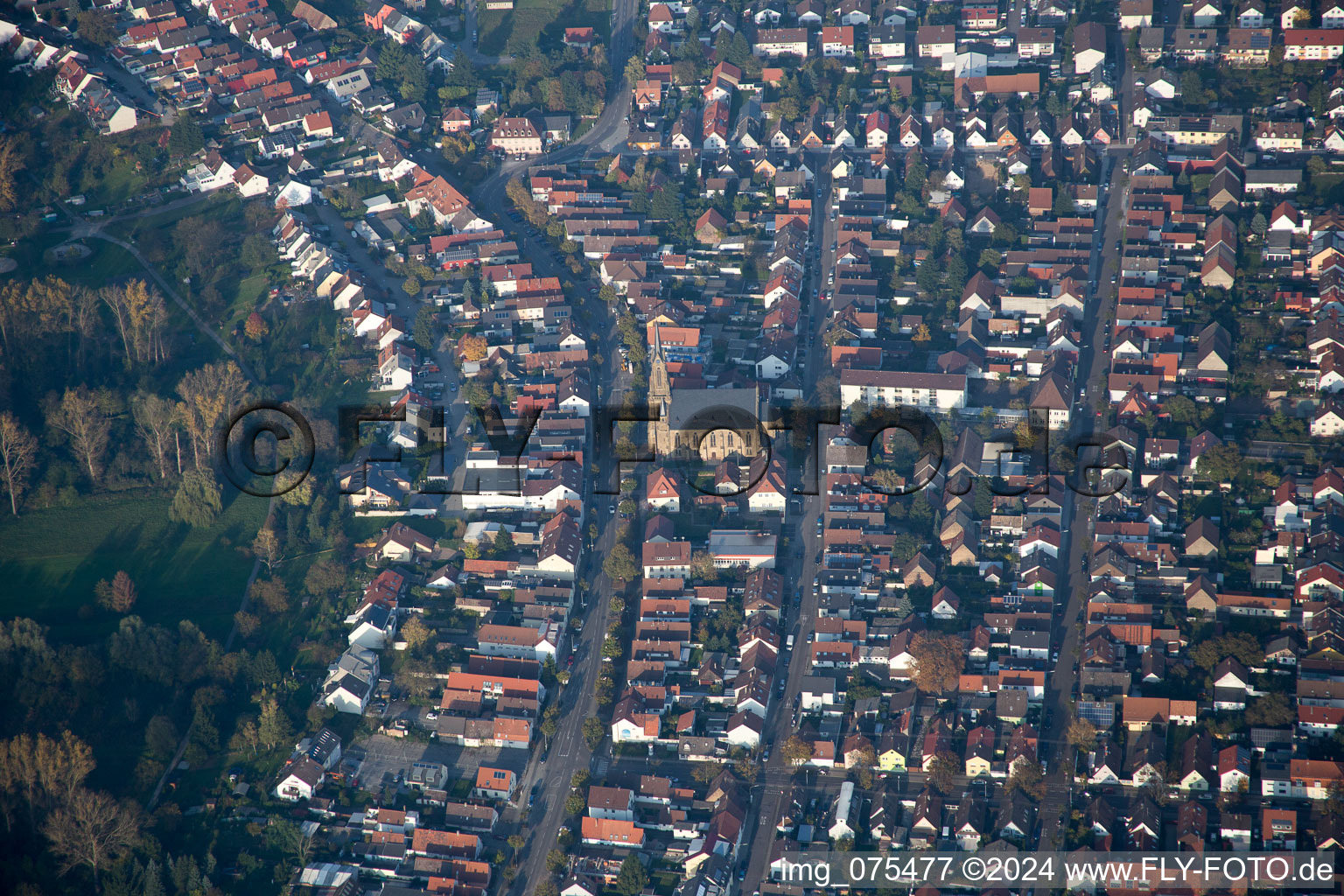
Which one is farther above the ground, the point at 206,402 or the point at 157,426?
the point at 206,402

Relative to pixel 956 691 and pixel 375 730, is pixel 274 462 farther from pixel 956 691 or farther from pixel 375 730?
pixel 956 691

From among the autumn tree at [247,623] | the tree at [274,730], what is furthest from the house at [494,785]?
the autumn tree at [247,623]

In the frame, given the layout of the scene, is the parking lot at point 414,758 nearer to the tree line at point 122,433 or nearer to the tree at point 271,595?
the tree at point 271,595

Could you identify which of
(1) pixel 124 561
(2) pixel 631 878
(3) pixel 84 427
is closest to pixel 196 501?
(1) pixel 124 561

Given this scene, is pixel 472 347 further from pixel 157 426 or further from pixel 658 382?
pixel 157 426

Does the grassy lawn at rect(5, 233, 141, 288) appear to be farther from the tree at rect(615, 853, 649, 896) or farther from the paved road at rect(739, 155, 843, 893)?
the tree at rect(615, 853, 649, 896)

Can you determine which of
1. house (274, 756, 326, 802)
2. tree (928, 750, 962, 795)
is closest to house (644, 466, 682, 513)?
tree (928, 750, 962, 795)

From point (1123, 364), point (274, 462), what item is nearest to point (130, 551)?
point (274, 462)
